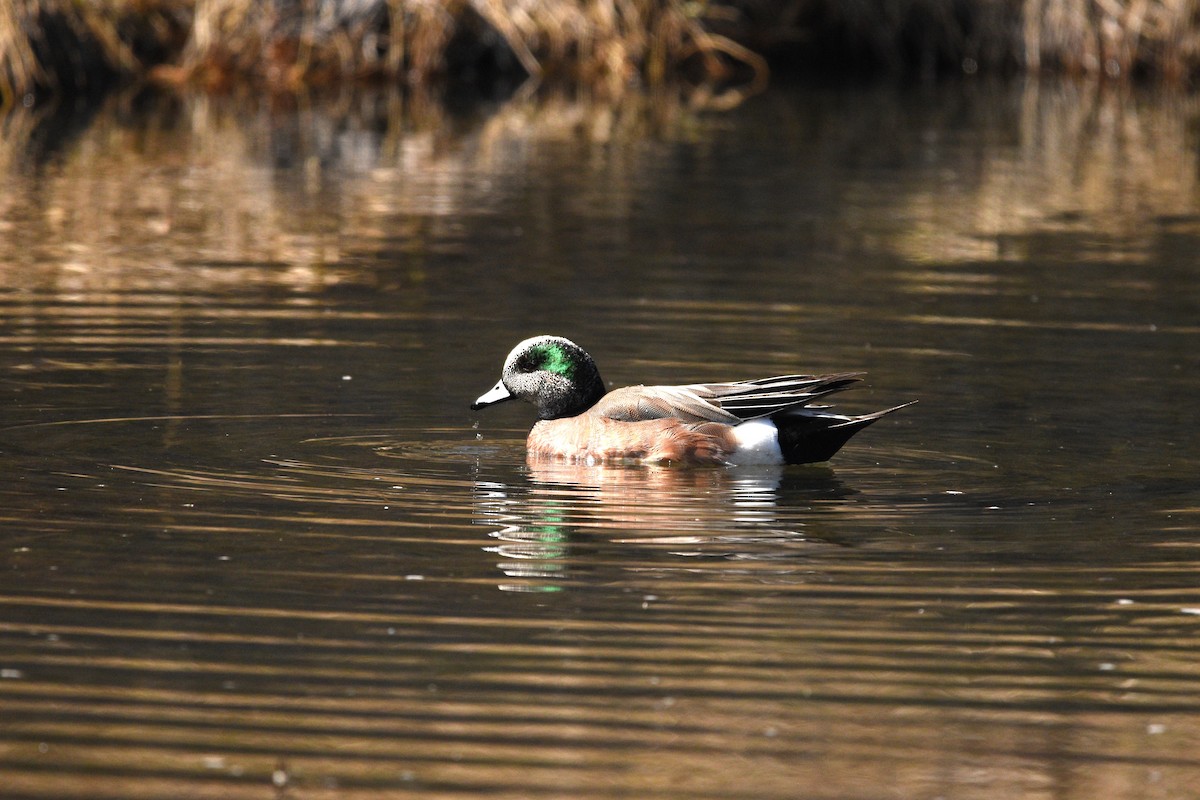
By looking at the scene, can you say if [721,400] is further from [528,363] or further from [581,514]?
[581,514]

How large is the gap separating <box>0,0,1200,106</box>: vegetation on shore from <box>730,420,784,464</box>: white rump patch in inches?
681

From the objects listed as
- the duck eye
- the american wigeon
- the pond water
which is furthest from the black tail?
the duck eye

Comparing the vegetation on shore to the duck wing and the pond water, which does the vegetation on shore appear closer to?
the pond water

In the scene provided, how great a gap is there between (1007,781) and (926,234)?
36.1ft

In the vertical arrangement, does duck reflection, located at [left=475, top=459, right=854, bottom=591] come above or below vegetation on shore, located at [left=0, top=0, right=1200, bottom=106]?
below

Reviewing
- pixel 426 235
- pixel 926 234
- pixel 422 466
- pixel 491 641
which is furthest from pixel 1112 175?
pixel 491 641

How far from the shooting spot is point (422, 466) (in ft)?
26.6

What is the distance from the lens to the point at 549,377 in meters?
8.65

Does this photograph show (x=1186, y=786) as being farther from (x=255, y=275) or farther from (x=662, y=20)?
(x=662, y=20)

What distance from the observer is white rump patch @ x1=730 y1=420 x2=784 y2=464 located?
8.29m

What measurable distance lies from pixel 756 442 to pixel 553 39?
20571 mm

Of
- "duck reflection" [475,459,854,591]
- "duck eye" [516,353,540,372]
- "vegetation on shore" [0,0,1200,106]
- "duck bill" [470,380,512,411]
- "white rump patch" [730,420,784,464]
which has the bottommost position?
"duck reflection" [475,459,854,591]

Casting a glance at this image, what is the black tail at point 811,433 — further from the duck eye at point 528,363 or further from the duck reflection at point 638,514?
the duck eye at point 528,363

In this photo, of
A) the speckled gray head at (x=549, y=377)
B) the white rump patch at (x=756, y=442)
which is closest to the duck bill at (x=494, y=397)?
the speckled gray head at (x=549, y=377)
